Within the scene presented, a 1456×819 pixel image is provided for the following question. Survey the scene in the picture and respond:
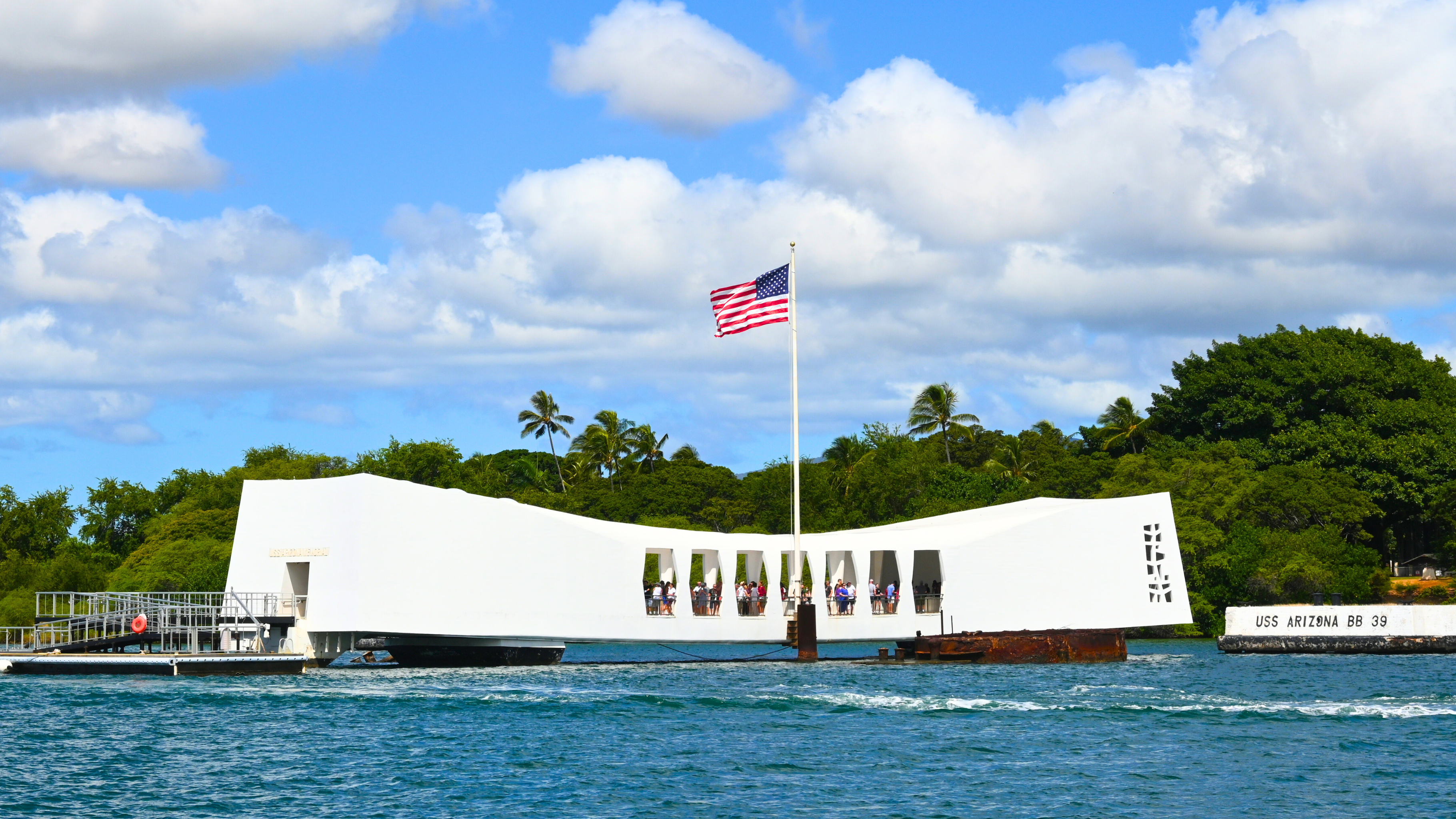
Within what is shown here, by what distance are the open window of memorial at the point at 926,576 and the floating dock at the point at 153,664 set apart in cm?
2046

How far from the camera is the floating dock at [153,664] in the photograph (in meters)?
36.3

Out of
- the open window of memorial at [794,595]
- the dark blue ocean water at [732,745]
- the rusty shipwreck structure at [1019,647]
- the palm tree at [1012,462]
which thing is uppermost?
the palm tree at [1012,462]

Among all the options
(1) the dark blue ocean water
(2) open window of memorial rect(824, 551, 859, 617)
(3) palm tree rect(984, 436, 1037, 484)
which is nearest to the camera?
(1) the dark blue ocean water

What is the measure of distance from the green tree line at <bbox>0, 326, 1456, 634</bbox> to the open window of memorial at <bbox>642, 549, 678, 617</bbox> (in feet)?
64.9

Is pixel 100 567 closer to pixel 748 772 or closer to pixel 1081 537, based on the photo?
pixel 1081 537

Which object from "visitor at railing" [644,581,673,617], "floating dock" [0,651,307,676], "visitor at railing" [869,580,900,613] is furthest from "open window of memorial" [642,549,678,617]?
"floating dock" [0,651,307,676]

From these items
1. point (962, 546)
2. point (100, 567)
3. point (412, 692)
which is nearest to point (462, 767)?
point (412, 692)

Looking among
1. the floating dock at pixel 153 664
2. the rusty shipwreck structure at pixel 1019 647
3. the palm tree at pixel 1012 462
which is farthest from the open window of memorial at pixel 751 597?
the palm tree at pixel 1012 462

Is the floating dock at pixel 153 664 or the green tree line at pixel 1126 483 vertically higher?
the green tree line at pixel 1126 483

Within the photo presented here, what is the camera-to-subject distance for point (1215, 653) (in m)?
49.9

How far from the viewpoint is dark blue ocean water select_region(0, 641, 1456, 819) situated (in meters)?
20.8

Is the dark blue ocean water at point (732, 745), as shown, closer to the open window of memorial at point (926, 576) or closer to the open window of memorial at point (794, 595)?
the open window of memorial at point (794, 595)

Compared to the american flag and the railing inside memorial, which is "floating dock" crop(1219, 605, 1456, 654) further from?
the american flag

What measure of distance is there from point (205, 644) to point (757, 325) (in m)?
18.2
